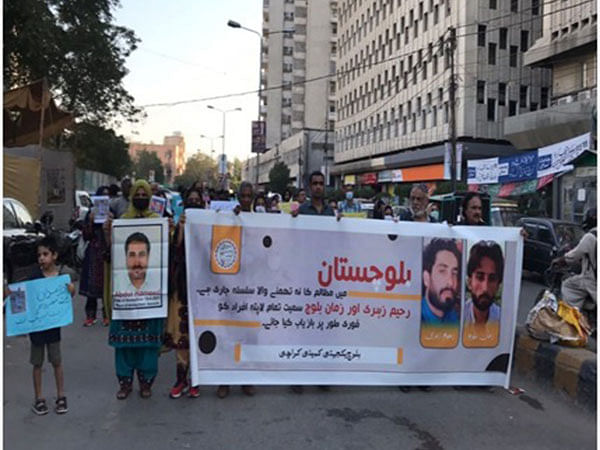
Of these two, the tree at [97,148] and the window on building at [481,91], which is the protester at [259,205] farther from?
the window on building at [481,91]

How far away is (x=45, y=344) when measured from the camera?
4.42 m

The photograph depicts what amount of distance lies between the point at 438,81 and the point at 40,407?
40889 mm

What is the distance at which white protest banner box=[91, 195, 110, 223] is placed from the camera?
738cm

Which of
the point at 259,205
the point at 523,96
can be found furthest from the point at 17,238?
the point at 523,96

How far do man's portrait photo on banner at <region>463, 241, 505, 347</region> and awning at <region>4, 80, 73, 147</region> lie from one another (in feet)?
33.7

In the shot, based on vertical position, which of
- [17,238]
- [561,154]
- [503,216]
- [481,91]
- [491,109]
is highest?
[481,91]

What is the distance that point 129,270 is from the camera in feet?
15.5

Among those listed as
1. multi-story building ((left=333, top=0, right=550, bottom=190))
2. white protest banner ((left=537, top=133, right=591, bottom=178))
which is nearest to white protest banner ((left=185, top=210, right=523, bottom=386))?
white protest banner ((left=537, top=133, right=591, bottom=178))

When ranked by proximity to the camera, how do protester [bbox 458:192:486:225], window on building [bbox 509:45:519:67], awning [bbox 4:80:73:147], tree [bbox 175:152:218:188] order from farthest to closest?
tree [bbox 175:152:218:188] → window on building [bbox 509:45:519:67] → awning [bbox 4:80:73:147] → protester [bbox 458:192:486:225]

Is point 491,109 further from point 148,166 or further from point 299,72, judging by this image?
point 148,166

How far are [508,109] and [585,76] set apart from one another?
513 inches

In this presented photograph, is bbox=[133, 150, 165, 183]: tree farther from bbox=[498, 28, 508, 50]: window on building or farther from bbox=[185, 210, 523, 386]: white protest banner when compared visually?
bbox=[185, 210, 523, 386]: white protest banner

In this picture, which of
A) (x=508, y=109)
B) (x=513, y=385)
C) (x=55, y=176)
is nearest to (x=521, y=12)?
(x=508, y=109)

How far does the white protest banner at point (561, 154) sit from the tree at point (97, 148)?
23.3 m
